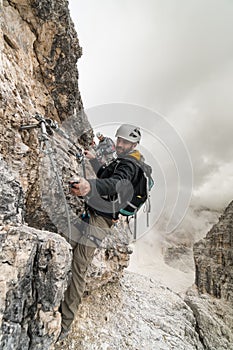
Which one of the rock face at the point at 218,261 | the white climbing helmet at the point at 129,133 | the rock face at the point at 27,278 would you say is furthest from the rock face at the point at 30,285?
the rock face at the point at 218,261

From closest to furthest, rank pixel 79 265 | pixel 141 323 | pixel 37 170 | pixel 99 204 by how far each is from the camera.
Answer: pixel 99 204 → pixel 79 265 → pixel 37 170 → pixel 141 323

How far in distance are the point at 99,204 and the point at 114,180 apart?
1.15m

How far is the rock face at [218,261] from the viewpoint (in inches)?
1472

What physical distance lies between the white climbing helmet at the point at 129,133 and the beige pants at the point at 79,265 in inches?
90.0

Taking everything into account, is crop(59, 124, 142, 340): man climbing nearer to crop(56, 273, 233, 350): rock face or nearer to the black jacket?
the black jacket

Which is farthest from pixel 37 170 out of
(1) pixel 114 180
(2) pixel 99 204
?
(1) pixel 114 180

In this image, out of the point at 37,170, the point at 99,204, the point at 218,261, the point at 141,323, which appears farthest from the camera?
the point at 218,261

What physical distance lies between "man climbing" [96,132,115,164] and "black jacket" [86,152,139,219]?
386 cm

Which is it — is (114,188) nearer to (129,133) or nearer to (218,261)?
(129,133)

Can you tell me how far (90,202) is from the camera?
4875 mm

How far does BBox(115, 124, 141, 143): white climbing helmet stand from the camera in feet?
17.5

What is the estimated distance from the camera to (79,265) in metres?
4.93

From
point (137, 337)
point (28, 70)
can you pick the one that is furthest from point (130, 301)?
point (28, 70)

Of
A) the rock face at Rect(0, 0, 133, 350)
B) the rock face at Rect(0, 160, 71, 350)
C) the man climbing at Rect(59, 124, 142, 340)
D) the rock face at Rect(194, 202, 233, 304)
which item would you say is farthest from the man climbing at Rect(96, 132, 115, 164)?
the rock face at Rect(194, 202, 233, 304)
